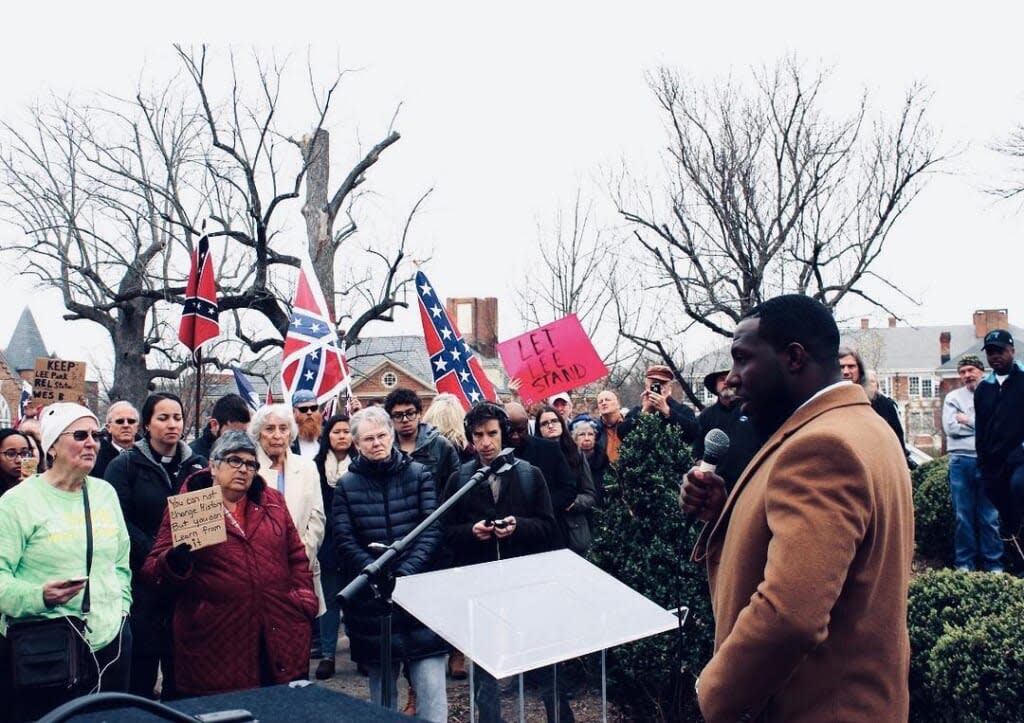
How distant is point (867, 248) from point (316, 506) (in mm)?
17312

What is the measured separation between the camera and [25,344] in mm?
60812

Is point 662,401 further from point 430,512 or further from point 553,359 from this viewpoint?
point 553,359

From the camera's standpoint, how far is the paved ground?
5.10 meters

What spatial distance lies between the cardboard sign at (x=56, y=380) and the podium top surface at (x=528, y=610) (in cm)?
774

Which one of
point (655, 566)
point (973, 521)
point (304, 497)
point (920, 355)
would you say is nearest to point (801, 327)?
point (655, 566)

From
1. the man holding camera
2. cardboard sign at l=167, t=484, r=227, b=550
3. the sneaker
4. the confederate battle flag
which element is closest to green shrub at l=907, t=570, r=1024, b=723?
the man holding camera

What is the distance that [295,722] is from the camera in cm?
260

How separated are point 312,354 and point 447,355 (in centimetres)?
162

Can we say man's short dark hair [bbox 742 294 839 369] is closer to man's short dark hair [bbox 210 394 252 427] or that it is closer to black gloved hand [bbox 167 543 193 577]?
black gloved hand [bbox 167 543 193 577]

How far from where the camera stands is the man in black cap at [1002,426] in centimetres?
798

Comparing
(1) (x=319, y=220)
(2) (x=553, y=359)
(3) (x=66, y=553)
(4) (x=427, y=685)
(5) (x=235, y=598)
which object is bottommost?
(4) (x=427, y=685)

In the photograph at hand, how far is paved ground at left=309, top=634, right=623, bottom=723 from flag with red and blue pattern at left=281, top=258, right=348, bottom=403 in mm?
3160

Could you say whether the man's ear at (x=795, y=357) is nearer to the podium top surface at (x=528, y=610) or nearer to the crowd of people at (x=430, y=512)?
the crowd of people at (x=430, y=512)

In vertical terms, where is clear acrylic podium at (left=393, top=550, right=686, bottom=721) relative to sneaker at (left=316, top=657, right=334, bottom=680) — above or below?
above
